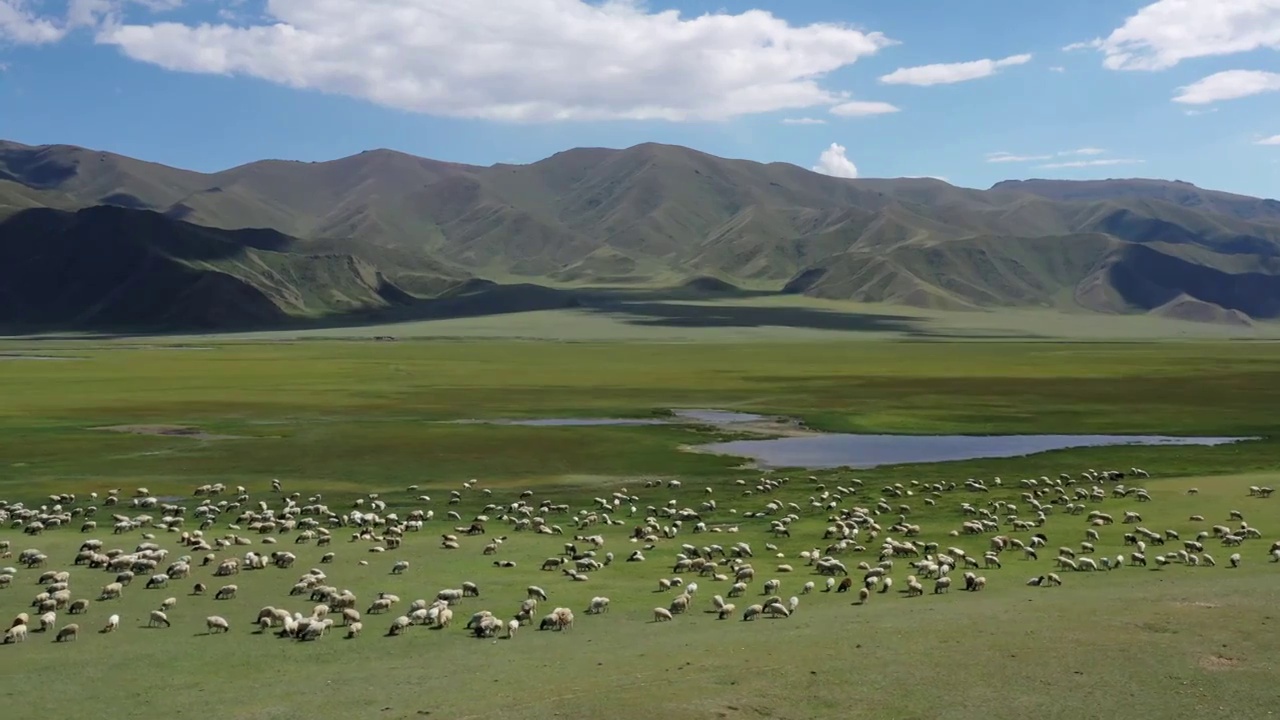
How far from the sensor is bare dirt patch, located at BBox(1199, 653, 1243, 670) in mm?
16000

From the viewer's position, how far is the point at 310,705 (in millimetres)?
15312

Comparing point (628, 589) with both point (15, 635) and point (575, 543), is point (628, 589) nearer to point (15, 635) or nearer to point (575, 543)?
point (575, 543)

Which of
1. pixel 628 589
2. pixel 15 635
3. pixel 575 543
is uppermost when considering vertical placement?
pixel 15 635

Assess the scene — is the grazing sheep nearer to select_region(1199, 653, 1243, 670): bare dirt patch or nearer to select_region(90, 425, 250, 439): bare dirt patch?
select_region(1199, 653, 1243, 670): bare dirt patch

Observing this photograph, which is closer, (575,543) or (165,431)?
(575,543)

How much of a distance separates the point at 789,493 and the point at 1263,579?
57.3 feet

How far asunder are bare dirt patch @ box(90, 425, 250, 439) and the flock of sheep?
17.5 metres

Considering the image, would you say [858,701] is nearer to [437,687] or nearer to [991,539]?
[437,687]

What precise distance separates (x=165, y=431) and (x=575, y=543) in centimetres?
3592

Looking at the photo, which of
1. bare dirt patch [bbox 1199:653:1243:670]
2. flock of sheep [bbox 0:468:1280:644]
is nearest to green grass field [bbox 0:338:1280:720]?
bare dirt patch [bbox 1199:653:1243:670]

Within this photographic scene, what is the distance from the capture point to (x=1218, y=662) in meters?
16.2

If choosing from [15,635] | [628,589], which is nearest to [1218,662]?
[628,589]

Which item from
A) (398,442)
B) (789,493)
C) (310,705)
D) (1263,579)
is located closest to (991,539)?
(1263,579)

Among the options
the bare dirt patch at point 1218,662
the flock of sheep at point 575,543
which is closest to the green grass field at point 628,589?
the bare dirt patch at point 1218,662
